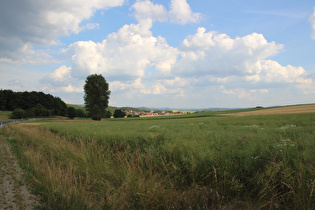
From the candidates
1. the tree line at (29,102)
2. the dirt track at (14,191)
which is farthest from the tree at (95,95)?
the dirt track at (14,191)

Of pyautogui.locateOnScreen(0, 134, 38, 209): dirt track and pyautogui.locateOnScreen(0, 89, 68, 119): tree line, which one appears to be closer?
pyautogui.locateOnScreen(0, 134, 38, 209): dirt track

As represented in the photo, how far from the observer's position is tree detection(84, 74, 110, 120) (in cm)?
4559

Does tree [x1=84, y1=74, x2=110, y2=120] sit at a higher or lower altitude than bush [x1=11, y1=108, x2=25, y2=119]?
higher

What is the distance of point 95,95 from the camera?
46.1 m

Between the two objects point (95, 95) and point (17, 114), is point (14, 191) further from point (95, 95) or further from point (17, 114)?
point (17, 114)

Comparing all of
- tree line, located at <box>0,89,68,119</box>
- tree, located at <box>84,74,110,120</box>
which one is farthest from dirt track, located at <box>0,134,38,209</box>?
tree line, located at <box>0,89,68,119</box>

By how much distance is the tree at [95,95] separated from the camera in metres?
45.6

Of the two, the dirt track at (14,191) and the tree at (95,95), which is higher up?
the tree at (95,95)

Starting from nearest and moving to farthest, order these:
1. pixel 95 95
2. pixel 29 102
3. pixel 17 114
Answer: pixel 95 95 → pixel 17 114 → pixel 29 102

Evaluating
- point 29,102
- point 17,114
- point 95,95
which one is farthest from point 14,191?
point 29,102

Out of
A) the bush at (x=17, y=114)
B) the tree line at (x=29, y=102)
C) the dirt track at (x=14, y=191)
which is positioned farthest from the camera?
the tree line at (x=29, y=102)

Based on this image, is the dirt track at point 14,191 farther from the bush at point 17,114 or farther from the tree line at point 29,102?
the tree line at point 29,102

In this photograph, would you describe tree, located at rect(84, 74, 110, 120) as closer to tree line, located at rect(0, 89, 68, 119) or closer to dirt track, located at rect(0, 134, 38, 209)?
tree line, located at rect(0, 89, 68, 119)

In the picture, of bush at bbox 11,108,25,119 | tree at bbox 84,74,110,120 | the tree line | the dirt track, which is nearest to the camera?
the dirt track
